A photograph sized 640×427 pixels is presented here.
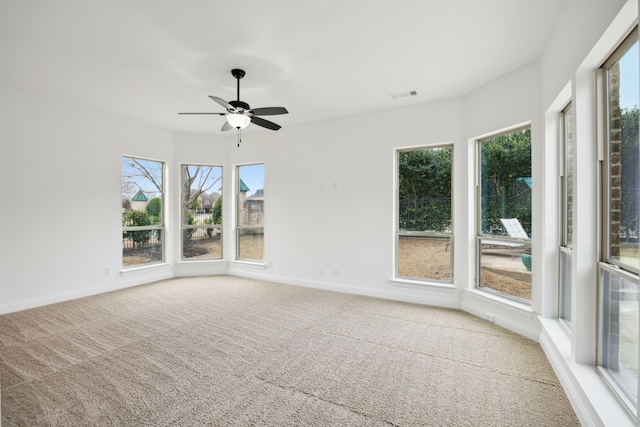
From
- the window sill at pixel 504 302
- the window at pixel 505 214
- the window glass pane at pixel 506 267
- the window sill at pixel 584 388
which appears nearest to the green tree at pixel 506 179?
the window at pixel 505 214

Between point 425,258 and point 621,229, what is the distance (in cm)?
271

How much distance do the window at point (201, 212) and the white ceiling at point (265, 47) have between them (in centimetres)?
206

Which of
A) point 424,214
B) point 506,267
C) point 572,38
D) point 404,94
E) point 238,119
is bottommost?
point 506,267

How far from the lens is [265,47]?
9.46 feet

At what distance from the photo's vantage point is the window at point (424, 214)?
435 cm

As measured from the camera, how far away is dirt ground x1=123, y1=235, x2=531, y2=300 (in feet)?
11.5

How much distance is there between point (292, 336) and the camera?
3256 millimetres

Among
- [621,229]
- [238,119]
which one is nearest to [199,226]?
[238,119]

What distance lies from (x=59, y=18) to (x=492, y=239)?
489cm

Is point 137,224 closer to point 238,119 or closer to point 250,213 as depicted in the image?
point 250,213

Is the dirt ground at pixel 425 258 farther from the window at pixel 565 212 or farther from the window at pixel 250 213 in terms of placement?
the window at pixel 565 212

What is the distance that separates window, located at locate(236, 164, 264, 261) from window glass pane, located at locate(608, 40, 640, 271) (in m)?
5.07

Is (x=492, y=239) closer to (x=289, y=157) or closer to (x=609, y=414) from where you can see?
(x=609, y=414)

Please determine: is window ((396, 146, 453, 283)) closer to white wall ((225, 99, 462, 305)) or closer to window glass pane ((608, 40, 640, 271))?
white wall ((225, 99, 462, 305))
